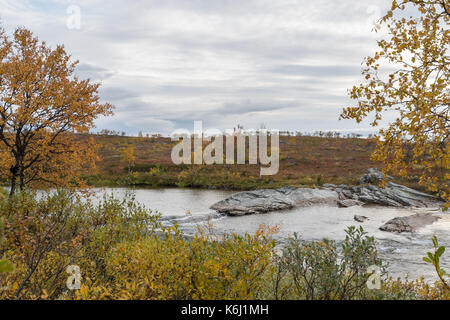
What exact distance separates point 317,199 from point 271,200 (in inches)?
210

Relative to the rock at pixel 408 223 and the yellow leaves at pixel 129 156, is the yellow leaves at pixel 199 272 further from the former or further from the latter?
the yellow leaves at pixel 129 156

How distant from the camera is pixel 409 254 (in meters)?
15.0

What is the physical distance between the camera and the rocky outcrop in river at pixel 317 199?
27.5m

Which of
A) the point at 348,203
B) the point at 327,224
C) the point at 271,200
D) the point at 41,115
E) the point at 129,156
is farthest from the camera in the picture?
the point at 129,156

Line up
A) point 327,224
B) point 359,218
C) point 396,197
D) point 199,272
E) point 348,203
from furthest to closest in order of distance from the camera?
1. point 396,197
2. point 348,203
3. point 359,218
4. point 327,224
5. point 199,272

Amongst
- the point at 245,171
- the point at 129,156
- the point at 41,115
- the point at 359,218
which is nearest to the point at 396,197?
the point at 359,218

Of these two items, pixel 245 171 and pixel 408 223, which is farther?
pixel 245 171

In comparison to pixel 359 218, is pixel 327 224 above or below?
below

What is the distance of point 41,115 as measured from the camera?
15.1 metres

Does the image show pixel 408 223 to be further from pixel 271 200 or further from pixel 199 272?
pixel 199 272

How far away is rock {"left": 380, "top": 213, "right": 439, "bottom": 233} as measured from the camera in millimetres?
19969
